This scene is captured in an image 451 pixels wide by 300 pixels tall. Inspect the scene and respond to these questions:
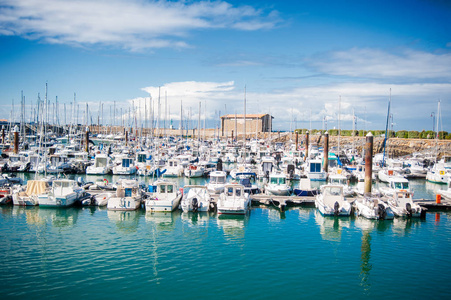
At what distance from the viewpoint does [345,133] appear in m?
102

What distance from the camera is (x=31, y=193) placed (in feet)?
95.3

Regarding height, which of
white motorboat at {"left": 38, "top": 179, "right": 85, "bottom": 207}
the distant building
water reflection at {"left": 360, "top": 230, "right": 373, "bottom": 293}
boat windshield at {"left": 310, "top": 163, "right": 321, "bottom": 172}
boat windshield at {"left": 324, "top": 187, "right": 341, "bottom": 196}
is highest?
the distant building

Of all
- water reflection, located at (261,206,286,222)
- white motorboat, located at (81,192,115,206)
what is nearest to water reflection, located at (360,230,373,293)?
water reflection, located at (261,206,286,222)

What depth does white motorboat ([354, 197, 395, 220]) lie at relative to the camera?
84.6 feet

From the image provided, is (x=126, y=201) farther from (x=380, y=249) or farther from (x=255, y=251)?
(x=380, y=249)

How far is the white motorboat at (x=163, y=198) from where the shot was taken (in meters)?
26.7

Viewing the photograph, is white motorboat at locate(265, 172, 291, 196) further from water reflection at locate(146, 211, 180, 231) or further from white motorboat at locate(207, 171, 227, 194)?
water reflection at locate(146, 211, 180, 231)

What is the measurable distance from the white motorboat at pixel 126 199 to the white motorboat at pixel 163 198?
1211mm

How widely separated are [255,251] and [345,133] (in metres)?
89.0

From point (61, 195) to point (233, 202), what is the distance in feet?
45.3

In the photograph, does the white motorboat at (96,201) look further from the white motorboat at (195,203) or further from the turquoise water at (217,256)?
the white motorboat at (195,203)

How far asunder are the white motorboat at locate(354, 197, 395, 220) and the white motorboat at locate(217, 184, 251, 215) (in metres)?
8.65

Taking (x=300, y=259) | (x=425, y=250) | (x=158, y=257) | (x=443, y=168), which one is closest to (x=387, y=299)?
(x=300, y=259)

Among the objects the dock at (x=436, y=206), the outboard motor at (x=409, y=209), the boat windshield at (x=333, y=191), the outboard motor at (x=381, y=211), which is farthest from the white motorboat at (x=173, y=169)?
the outboard motor at (x=409, y=209)
